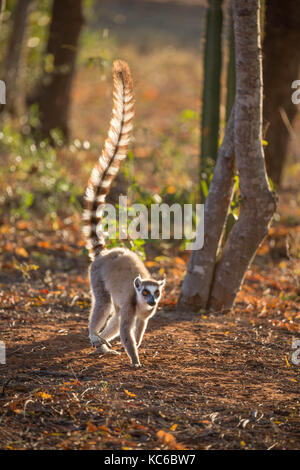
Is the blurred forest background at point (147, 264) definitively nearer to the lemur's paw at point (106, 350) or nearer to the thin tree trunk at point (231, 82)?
the thin tree trunk at point (231, 82)

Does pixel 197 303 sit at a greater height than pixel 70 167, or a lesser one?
lesser

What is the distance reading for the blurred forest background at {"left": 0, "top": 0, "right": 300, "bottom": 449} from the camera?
4.07m

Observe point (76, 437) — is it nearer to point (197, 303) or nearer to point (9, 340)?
point (9, 340)

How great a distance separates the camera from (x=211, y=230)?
6520 millimetres

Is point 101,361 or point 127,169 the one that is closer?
point 101,361

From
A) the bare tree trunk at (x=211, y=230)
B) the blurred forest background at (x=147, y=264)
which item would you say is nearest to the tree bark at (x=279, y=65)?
the blurred forest background at (x=147, y=264)

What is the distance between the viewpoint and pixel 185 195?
32.3ft

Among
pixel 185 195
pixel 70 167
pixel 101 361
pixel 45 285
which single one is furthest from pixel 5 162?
pixel 101 361

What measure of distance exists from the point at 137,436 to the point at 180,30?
3356 centimetres

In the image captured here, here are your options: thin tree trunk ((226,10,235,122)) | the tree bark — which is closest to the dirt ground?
thin tree trunk ((226,10,235,122))

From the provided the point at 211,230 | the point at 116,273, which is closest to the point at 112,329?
the point at 116,273

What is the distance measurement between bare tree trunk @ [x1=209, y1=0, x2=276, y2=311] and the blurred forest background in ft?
1.41

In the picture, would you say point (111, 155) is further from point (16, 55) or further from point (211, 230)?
point (16, 55)

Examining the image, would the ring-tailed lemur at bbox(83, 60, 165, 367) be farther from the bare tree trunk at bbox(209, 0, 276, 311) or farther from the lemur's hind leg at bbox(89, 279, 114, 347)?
the bare tree trunk at bbox(209, 0, 276, 311)
